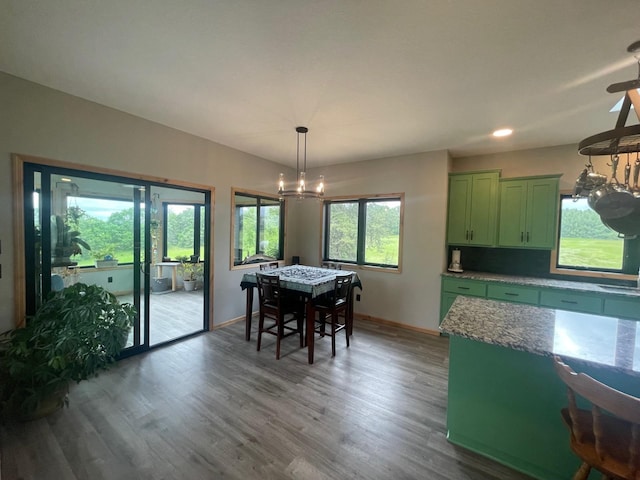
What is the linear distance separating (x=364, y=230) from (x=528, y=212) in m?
2.36

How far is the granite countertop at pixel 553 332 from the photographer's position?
1.32 m

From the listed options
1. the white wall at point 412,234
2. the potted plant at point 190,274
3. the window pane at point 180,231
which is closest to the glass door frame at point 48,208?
the window pane at point 180,231

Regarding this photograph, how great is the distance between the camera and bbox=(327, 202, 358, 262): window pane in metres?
4.78

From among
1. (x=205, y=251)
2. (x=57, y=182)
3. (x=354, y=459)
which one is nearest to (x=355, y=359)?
(x=354, y=459)

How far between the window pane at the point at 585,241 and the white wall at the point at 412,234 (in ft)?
5.09

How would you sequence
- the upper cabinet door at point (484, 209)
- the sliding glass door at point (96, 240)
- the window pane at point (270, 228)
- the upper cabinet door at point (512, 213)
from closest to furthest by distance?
the sliding glass door at point (96, 240) < the upper cabinet door at point (512, 213) < the upper cabinet door at point (484, 209) < the window pane at point (270, 228)

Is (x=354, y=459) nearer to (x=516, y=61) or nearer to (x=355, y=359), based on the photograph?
(x=355, y=359)

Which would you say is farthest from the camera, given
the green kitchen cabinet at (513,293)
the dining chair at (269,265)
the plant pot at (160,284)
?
the plant pot at (160,284)

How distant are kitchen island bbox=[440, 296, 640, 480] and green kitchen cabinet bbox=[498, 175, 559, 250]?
6.25 ft

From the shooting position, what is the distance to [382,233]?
4488 millimetres

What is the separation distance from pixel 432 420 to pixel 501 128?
125 inches

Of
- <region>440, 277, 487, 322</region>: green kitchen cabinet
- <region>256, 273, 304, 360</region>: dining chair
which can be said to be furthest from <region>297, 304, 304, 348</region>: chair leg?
<region>440, 277, 487, 322</region>: green kitchen cabinet

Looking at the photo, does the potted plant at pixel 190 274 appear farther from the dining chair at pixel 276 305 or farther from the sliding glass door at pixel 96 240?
the dining chair at pixel 276 305

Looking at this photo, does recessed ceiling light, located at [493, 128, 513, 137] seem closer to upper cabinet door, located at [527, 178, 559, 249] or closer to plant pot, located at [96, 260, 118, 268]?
upper cabinet door, located at [527, 178, 559, 249]
